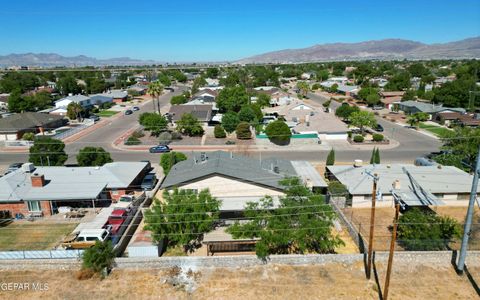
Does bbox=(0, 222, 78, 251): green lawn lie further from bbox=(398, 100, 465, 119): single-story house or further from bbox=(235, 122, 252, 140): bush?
bbox=(398, 100, 465, 119): single-story house

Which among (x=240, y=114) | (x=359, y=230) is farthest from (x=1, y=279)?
(x=240, y=114)

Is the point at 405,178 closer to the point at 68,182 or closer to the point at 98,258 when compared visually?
the point at 98,258

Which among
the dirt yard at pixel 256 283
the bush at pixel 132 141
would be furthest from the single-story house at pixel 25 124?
the dirt yard at pixel 256 283

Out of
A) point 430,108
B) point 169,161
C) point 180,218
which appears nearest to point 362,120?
point 430,108

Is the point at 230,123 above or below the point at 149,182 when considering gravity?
above

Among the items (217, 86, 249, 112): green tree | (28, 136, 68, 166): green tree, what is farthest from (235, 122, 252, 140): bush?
(28, 136, 68, 166): green tree

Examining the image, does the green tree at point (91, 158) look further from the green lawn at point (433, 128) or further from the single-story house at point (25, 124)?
the green lawn at point (433, 128)
